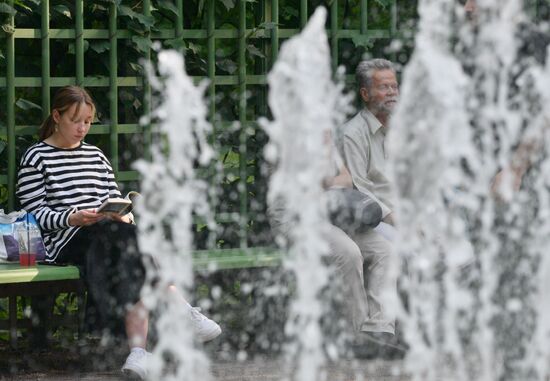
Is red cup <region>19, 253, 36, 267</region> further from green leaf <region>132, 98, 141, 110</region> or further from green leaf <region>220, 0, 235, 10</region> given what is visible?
green leaf <region>220, 0, 235, 10</region>

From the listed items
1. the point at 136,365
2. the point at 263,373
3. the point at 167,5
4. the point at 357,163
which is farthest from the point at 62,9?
the point at 263,373

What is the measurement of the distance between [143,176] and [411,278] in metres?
1.44

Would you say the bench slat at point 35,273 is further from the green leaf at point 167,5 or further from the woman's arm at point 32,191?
the green leaf at point 167,5

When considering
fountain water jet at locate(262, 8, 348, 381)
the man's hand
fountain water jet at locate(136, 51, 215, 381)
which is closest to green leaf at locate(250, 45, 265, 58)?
fountain water jet at locate(136, 51, 215, 381)

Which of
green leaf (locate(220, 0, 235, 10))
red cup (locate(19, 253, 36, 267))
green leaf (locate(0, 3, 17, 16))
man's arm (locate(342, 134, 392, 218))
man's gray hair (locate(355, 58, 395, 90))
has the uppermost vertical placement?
green leaf (locate(220, 0, 235, 10))

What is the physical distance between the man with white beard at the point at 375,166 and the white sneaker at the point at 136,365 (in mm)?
1092

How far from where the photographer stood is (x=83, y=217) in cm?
599

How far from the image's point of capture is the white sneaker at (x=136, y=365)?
5.77 metres

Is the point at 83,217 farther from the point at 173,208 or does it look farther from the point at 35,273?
the point at 173,208

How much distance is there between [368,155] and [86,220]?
1.44 meters

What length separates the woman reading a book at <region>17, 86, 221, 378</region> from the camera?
5.94m

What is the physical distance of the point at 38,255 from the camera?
239 inches

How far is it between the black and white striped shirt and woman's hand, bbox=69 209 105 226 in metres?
0.07

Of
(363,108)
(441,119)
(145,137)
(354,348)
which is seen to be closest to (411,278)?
(354,348)
